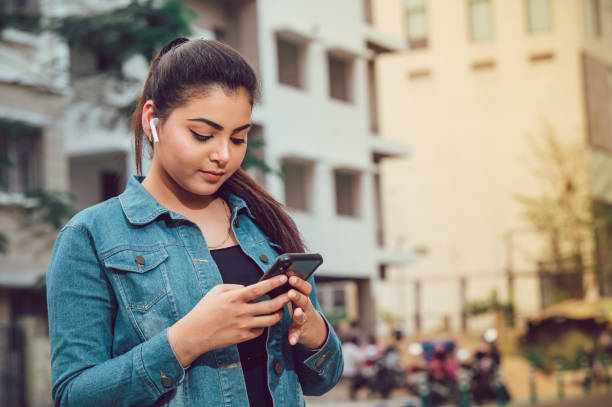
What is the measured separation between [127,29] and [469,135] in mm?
31299

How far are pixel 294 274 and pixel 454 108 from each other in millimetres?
43752

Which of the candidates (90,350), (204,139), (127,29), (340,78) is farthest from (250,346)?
(340,78)

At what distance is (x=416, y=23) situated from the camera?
152 ft

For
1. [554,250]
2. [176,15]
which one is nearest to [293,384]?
[176,15]

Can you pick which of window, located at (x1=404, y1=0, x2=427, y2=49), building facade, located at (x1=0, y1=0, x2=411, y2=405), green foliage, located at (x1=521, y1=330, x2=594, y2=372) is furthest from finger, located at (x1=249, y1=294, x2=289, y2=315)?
window, located at (x1=404, y1=0, x2=427, y2=49)

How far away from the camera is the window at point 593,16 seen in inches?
1750

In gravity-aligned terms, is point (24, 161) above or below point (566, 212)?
above

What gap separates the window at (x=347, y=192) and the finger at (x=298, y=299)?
28206mm

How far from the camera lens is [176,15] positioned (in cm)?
1503

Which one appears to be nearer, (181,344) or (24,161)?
(181,344)

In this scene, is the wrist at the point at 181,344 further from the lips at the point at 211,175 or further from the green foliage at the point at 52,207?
the green foliage at the point at 52,207

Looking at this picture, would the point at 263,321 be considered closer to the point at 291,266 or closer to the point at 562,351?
the point at 291,266

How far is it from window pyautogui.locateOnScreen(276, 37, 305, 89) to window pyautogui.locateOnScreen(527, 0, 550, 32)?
18.5m

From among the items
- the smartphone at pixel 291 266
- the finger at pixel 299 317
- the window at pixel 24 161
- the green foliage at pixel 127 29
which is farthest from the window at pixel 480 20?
the smartphone at pixel 291 266
